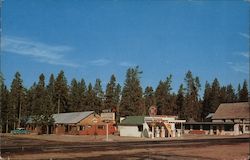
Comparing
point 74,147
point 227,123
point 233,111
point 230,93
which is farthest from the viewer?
point 230,93

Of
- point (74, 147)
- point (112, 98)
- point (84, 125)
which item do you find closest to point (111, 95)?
point (112, 98)

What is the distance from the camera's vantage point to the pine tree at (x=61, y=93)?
11800cm

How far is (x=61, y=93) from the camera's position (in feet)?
389

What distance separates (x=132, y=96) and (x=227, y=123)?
32767 mm

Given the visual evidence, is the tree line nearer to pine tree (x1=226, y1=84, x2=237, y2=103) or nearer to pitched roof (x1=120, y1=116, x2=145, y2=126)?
pine tree (x1=226, y1=84, x2=237, y2=103)

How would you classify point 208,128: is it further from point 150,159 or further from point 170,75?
point 150,159

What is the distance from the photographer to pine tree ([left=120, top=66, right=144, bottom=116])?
355ft

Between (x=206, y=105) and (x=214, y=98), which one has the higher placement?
(x=214, y=98)

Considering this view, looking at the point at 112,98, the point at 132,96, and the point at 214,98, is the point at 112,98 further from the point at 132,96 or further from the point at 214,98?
the point at 214,98

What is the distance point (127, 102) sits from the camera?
359ft

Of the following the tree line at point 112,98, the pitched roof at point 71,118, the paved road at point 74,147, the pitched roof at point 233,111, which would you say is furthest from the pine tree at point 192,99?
the paved road at point 74,147

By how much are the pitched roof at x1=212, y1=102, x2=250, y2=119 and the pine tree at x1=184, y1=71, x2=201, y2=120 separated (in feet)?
70.8

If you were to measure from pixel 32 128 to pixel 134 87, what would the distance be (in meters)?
32.3

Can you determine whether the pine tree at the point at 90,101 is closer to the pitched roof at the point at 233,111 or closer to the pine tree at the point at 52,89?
the pine tree at the point at 52,89
